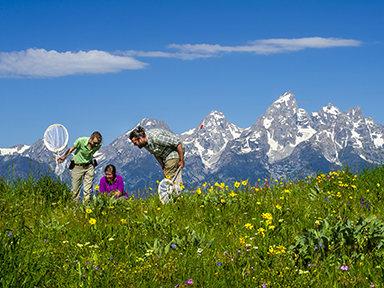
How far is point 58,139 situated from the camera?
12602mm

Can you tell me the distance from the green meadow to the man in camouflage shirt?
1325mm

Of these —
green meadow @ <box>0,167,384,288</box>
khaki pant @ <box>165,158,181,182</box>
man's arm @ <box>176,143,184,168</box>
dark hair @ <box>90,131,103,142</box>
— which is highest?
dark hair @ <box>90,131,103,142</box>

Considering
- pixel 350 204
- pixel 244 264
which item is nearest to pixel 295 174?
pixel 350 204

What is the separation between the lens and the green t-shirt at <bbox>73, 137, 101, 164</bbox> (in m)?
10.5

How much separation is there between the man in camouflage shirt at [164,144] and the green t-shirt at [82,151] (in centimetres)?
250

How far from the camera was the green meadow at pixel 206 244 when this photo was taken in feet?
11.5

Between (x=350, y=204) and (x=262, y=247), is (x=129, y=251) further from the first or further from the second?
(x=350, y=204)

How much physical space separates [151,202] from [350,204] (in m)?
3.37

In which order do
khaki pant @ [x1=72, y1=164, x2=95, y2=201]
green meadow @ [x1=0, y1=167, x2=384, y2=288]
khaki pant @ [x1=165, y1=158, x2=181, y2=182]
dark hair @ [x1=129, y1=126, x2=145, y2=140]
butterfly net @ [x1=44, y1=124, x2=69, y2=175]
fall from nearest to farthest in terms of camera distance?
green meadow @ [x1=0, y1=167, x2=384, y2=288], dark hair @ [x1=129, y1=126, x2=145, y2=140], khaki pant @ [x1=165, y1=158, x2=181, y2=182], khaki pant @ [x1=72, y1=164, x2=95, y2=201], butterfly net @ [x1=44, y1=124, x2=69, y2=175]

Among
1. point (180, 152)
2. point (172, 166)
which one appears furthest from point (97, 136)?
point (180, 152)

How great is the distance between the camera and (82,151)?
10.5 meters

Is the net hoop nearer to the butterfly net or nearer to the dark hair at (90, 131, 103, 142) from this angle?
the butterfly net

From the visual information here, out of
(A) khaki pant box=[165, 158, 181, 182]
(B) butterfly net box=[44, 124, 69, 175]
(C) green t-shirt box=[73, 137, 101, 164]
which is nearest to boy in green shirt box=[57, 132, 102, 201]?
(C) green t-shirt box=[73, 137, 101, 164]

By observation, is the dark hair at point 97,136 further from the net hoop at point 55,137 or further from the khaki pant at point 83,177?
the net hoop at point 55,137
